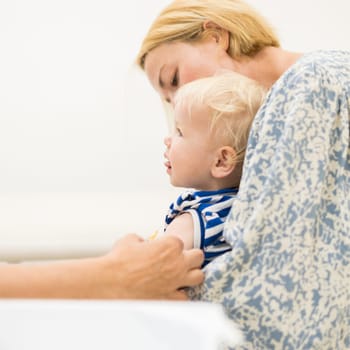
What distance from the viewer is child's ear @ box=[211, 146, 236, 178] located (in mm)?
1222

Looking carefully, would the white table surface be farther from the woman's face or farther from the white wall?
the white wall

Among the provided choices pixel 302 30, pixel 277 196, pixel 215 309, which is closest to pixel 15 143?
Answer: pixel 302 30

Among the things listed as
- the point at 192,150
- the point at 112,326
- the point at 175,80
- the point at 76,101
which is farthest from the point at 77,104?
the point at 112,326

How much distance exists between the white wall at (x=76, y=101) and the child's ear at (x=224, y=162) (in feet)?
4.67

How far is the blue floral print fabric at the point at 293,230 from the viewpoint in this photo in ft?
3.39

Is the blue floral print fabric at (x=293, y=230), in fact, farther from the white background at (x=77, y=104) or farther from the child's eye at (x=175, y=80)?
the white background at (x=77, y=104)

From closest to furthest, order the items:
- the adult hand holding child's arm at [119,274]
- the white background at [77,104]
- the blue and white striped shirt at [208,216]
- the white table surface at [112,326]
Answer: the white table surface at [112,326] → the adult hand holding child's arm at [119,274] → the blue and white striped shirt at [208,216] → the white background at [77,104]

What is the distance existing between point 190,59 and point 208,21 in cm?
10

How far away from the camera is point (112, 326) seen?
1.64 ft

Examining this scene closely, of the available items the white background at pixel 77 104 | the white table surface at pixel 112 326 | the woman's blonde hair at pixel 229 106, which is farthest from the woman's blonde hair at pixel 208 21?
the white table surface at pixel 112 326

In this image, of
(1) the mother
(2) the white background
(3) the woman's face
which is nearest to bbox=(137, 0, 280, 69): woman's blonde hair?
(3) the woman's face

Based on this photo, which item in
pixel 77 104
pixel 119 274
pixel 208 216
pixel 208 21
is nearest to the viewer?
pixel 119 274

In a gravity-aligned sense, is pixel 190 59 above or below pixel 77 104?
above

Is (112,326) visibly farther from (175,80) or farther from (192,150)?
(175,80)
